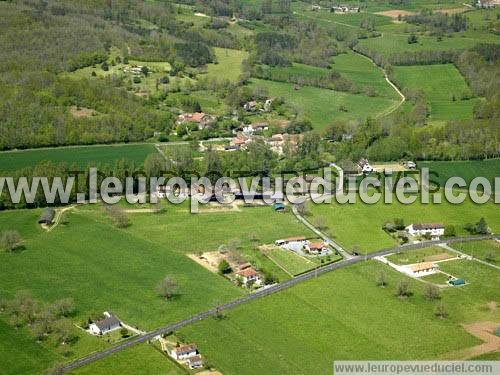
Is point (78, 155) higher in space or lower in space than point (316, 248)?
Result: higher

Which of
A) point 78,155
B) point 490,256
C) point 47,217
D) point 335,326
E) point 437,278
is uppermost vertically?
point 78,155

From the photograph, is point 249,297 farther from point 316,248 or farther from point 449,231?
point 449,231

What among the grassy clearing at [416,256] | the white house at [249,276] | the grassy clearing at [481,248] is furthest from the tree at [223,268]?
the grassy clearing at [481,248]

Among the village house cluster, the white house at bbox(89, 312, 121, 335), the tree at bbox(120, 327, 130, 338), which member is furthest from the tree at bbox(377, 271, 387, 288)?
the white house at bbox(89, 312, 121, 335)

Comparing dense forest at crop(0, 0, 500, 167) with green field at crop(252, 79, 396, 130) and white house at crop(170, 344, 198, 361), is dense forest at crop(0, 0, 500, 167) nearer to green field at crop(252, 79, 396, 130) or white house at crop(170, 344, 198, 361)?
green field at crop(252, 79, 396, 130)

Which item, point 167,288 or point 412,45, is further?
point 412,45

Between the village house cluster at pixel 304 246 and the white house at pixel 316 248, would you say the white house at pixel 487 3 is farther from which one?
the white house at pixel 316 248

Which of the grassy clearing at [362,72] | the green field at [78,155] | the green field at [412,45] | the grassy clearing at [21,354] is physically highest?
the green field at [412,45]

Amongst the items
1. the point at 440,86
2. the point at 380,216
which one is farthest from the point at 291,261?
the point at 440,86
